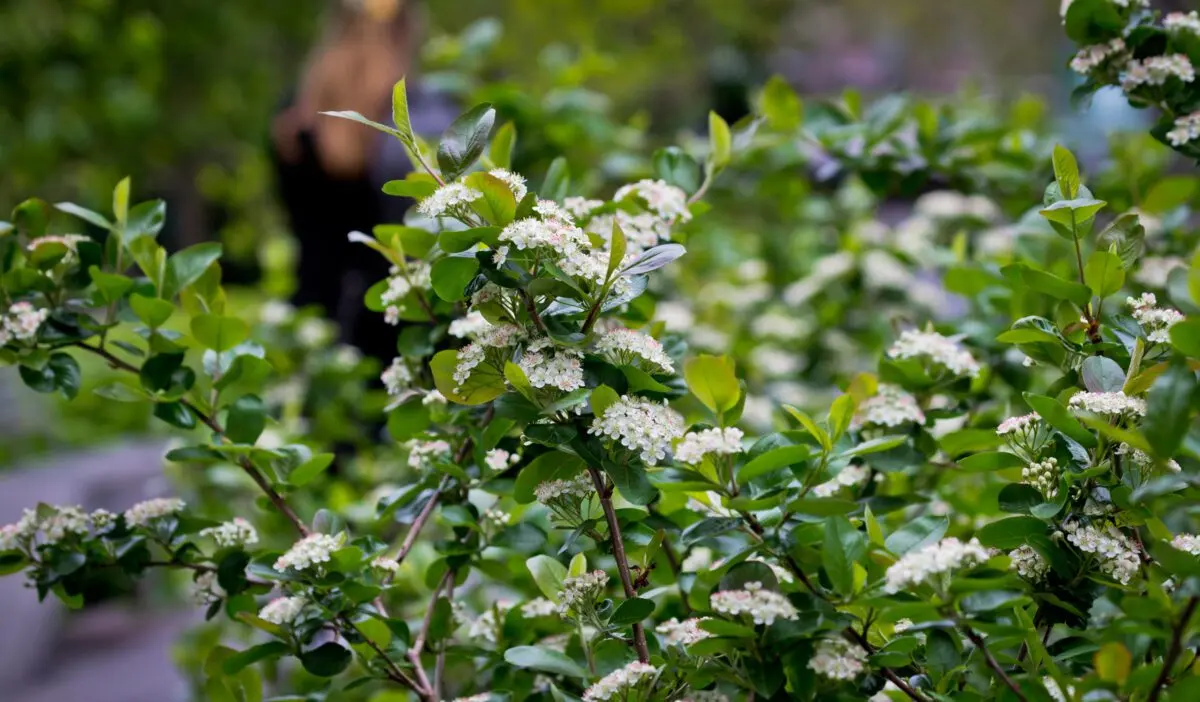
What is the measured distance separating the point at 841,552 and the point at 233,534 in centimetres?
54

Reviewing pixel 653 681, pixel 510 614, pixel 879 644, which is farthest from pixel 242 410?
pixel 879 644

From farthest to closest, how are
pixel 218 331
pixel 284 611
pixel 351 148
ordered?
1. pixel 351 148
2. pixel 218 331
3. pixel 284 611

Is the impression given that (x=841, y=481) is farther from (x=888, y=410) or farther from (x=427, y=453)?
(x=427, y=453)

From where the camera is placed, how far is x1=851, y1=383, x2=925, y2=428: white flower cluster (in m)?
0.85

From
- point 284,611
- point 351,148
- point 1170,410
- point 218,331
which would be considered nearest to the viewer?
point 1170,410

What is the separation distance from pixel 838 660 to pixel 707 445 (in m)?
0.16

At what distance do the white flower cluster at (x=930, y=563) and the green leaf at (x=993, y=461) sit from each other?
0.17m

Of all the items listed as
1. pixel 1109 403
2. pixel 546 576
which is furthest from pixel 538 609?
pixel 1109 403

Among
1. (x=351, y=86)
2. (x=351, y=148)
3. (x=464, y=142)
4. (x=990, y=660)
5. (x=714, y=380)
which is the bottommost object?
(x=990, y=660)

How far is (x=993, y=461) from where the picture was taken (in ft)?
2.42

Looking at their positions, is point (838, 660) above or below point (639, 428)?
below

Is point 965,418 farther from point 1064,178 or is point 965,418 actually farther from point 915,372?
point 1064,178

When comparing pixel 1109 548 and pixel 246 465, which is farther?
pixel 246 465

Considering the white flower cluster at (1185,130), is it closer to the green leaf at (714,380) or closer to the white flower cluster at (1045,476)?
the white flower cluster at (1045,476)
